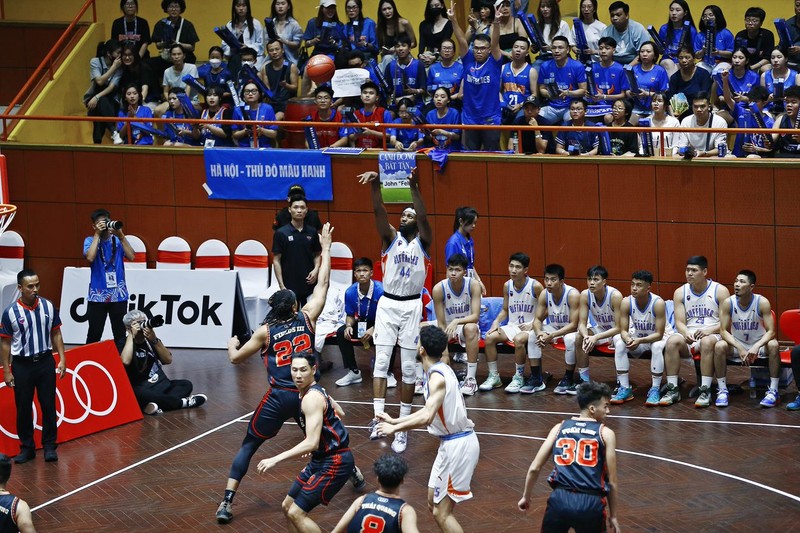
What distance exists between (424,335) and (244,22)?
38.4 ft

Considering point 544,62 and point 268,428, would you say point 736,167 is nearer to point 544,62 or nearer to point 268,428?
point 544,62

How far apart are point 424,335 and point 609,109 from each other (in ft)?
26.1

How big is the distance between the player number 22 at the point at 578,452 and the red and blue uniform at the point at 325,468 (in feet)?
6.30

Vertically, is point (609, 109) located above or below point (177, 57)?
below

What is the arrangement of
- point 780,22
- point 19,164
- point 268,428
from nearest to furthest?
point 268,428
point 780,22
point 19,164

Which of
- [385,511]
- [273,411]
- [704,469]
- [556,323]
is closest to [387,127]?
[556,323]

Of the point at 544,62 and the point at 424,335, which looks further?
the point at 544,62

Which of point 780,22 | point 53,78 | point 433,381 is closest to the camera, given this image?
point 433,381

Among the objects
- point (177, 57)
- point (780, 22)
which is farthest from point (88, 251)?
point (780, 22)

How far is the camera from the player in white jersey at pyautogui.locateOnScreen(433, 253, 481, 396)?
14609 millimetres

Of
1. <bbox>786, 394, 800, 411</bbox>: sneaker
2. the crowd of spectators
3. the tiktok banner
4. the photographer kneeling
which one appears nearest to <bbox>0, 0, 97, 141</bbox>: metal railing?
the crowd of spectators

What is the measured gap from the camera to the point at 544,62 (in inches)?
711

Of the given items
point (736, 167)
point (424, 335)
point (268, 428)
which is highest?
point (736, 167)

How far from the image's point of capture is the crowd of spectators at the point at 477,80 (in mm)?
16812
